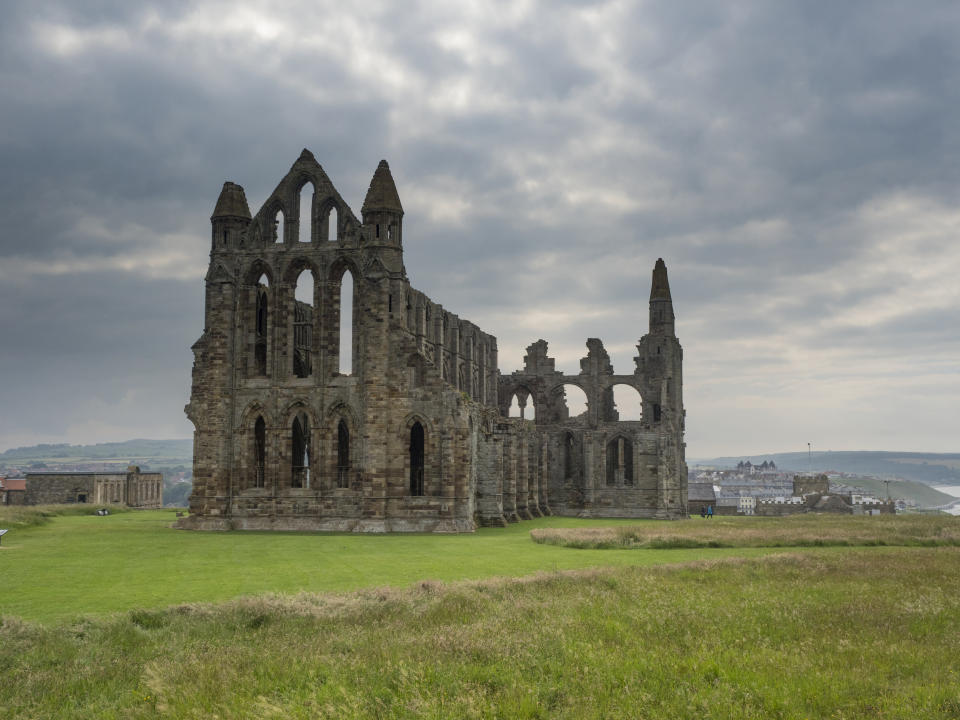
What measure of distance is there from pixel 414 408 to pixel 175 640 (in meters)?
25.4

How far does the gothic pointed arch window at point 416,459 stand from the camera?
132ft

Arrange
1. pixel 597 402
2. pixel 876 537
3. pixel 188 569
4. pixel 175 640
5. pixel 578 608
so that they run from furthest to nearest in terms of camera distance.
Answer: pixel 597 402 → pixel 876 537 → pixel 188 569 → pixel 578 608 → pixel 175 640

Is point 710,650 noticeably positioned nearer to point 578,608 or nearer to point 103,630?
point 578,608

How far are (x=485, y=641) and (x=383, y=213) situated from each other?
29.9 m

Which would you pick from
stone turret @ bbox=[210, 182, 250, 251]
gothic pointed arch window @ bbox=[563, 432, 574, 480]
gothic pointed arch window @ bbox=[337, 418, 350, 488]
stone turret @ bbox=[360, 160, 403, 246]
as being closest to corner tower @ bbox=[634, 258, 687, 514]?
gothic pointed arch window @ bbox=[563, 432, 574, 480]

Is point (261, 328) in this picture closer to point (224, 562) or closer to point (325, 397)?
point (325, 397)

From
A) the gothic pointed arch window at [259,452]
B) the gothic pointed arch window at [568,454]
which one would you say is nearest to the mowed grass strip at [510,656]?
the gothic pointed arch window at [259,452]

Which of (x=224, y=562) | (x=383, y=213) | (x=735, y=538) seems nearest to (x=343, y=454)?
(x=383, y=213)

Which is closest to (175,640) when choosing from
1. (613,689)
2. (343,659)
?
(343,659)

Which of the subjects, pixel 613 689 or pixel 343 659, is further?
pixel 343 659

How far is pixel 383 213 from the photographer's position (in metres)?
40.6

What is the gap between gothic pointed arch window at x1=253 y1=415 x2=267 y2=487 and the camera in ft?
133

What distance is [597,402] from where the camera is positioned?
199 ft

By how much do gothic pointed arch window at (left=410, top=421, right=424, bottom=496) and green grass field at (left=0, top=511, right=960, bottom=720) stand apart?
54.1ft
